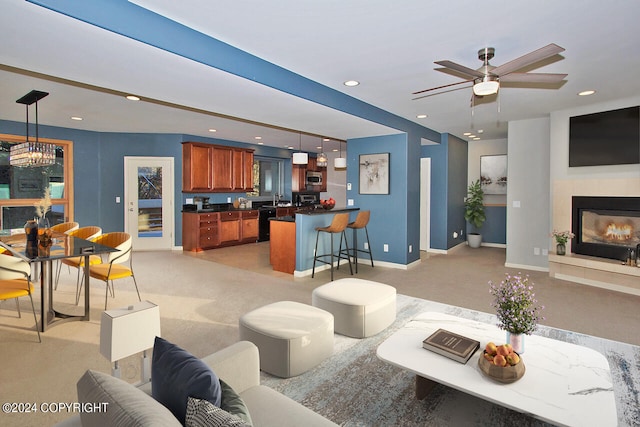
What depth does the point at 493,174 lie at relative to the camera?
7.91 meters

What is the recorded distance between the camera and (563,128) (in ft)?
17.2

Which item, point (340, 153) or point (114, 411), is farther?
point (340, 153)

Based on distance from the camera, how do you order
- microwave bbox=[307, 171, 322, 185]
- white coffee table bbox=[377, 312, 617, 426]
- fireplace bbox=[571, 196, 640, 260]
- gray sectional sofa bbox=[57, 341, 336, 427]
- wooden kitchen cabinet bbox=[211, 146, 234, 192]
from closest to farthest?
1. gray sectional sofa bbox=[57, 341, 336, 427]
2. white coffee table bbox=[377, 312, 617, 426]
3. fireplace bbox=[571, 196, 640, 260]
4. wooden kitchen cabinet bbox=[211, 146, 234, 192]
5. microwave bbox=[307, 171, 322, 185]

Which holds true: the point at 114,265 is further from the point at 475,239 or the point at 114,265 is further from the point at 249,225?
the point at 475,239

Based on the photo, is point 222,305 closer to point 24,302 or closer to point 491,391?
point 24,302

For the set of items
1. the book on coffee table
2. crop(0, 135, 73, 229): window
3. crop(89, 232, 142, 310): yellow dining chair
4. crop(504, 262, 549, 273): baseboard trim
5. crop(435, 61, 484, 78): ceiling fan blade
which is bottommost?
crop(504, 262, 549, 273): baseboard trim

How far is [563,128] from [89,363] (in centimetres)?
639

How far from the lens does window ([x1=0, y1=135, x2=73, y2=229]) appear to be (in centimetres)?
606

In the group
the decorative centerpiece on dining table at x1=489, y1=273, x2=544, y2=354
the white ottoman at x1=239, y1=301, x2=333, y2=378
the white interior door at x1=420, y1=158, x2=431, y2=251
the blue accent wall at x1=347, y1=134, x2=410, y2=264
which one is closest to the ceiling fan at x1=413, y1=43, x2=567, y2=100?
the decorative centerpiece on dining table at x1=489, y1=273, x2=544, y2=354

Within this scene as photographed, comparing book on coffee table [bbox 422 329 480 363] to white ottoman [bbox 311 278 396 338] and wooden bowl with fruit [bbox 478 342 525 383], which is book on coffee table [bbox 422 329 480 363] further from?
white ottoman [bbox 311 278 396 338]

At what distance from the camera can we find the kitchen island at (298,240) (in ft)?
17.8

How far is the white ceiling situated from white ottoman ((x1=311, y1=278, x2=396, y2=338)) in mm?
2013

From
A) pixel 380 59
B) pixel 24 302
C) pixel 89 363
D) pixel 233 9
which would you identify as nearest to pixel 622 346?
pixel 380 59

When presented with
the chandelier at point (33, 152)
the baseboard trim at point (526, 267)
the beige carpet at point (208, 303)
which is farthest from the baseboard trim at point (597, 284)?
the chandelier at point (33, 152)
